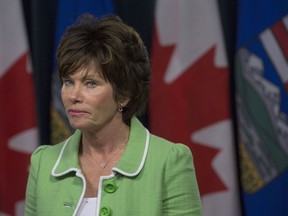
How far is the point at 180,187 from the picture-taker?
6.08 ft

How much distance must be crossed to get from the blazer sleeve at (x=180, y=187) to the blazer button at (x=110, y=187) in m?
0.13

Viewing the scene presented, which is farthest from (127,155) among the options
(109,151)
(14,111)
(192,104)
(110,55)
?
(14,111)

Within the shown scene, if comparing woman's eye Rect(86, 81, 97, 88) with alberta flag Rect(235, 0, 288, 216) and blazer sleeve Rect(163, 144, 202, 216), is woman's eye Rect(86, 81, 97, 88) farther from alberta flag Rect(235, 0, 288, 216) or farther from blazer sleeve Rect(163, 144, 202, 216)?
alberta flag Rect(235, 0, 288, 216)

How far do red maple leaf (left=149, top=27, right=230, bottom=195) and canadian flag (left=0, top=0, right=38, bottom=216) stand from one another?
543mm

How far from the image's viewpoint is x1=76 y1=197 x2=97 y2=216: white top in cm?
184

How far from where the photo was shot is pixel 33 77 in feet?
10.3

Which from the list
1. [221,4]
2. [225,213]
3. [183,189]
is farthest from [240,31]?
[183,189]

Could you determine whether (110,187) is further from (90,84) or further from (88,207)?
(90,84)

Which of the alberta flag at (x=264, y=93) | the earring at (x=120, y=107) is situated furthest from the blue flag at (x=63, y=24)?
the earring at (x=120, y=107)

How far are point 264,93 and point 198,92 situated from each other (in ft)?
0.91

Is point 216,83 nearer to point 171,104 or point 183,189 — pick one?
point 171,104

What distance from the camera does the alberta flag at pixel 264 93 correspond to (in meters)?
3.04

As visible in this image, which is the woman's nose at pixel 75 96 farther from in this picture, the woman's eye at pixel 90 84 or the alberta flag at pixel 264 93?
the alberta flag at pixel 264 93

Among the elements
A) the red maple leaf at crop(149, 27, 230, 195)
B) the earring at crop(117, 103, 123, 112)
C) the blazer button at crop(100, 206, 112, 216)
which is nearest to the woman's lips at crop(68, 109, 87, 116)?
the earring at crop(117, 103, 123, 112)
